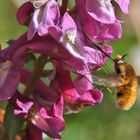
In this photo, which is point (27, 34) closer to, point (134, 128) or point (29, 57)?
point (29, 57)

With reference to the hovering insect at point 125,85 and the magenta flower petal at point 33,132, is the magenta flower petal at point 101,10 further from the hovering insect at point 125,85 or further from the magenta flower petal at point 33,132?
the magenta flower petal at point 33,132

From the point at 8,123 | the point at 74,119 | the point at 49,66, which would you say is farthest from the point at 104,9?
the point at 74,119

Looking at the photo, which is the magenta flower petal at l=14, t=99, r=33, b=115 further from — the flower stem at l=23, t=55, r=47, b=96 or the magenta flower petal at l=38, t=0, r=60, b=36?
the magenta flower petal at l=38, t=0, r=60, b=36

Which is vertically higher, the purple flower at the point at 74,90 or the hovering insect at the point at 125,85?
the purple flower at the point at 74,90

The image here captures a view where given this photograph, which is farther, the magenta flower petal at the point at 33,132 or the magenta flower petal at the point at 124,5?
the magenta flower petal at the point at 33,132

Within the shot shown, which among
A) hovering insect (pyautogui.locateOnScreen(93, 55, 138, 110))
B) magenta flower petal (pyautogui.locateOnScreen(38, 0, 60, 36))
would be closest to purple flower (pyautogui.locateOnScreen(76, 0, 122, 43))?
magenta flower petal (pyautogui.locateOnScreen(38, 0, 60, 36))

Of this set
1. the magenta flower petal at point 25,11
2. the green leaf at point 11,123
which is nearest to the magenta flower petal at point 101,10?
the magenta flower petal at point 25,11

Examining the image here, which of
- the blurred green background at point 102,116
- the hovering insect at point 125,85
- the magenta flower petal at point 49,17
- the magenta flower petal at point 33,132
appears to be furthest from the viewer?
the blurred green background at point 102,116
